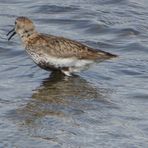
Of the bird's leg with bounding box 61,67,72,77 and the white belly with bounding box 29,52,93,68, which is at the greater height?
the white belly with bounding box 29,52,93,68

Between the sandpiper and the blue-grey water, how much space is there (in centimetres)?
22

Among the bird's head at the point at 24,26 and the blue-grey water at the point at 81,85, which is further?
the bird's head at the point at 24,26

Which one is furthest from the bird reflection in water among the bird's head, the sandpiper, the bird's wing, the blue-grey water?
the bird's head

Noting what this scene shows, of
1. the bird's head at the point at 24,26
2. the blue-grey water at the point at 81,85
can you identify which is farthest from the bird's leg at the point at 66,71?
the bird's head at the point at 24,26

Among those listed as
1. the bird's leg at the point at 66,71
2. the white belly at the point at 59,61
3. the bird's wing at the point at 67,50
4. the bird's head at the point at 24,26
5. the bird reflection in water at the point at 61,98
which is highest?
the bird's head at the point at 24,26

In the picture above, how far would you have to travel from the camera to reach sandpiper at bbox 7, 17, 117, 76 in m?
12.3

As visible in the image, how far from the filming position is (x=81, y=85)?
39.8 ft

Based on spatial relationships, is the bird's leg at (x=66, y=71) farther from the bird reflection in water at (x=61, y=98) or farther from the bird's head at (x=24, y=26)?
the bird's head at (x=24, y=26)

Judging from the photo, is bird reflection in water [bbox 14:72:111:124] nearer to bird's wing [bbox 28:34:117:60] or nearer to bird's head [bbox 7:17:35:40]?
bird's wing [bbox 28:34:117:60]

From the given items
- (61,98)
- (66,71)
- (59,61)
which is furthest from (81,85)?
(61,98)

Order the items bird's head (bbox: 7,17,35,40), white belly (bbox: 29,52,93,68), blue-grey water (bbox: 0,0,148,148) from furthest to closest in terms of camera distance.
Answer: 1. bird's head (bbox: 7,17,35,40)
2. white belly (bbox: 29,52,93,68)
3. blue-grey water (bbox: 0,0,148,148)

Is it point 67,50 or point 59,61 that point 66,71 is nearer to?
point 59,61

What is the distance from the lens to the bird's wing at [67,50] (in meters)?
12.3

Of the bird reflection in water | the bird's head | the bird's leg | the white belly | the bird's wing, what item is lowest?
the bird reflection in water
